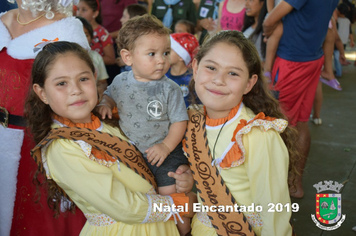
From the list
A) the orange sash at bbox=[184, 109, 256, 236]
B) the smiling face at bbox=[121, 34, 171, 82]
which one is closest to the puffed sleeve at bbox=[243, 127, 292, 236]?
the orange sash at bbox=[184, 109, 256, 236]

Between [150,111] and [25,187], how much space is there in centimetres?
86

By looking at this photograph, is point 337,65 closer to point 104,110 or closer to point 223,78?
point 223,78

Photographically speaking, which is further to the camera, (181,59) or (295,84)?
(181,59)

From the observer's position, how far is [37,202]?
6.66 feet

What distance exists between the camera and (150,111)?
1.95m

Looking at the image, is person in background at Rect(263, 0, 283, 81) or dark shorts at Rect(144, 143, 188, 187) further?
person in background at Rect(263, 0, 283, 81)

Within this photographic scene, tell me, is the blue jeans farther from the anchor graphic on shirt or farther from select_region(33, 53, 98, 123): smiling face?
select_region(33, 53, 98, 123): smiling face

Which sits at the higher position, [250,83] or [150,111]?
[250,83]

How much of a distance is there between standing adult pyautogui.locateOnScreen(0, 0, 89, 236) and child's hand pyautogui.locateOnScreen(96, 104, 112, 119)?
0.38 metres

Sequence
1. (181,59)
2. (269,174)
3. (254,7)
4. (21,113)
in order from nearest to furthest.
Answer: (269,174) < (21,113) < (181,59) < (254,7)

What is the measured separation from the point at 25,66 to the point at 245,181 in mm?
1299

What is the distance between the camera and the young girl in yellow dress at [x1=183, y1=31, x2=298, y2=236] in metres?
1.64

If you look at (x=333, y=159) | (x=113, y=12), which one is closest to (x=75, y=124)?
(x=333, y=159)

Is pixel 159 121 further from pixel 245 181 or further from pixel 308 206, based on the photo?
pixel 308 206
